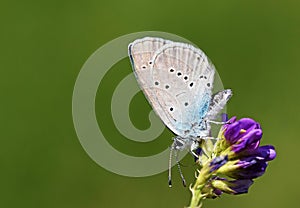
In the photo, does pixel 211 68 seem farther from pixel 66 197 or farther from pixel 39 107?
pixel 39 107

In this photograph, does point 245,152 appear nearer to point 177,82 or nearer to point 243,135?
point 243,135

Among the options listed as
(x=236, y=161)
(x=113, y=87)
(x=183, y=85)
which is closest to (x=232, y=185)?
(x=236, y=161)

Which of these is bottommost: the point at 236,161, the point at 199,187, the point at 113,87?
the point at 199,187

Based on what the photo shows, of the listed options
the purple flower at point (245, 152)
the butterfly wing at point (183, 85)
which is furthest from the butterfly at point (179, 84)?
the purple flower at point (245, 152)

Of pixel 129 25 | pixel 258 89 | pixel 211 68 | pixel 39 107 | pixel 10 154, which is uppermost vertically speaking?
pixel 129 25

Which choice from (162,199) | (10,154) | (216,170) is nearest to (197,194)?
(216,170)

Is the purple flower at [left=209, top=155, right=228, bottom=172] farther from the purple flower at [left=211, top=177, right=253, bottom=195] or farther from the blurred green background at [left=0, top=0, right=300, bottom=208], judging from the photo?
the blurred green background at [left=0, top=0, right=300, bottom=208]

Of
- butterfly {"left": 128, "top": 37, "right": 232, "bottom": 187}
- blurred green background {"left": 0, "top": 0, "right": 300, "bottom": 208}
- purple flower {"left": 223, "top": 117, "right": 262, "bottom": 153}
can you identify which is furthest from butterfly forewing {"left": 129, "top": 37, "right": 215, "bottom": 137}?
blurred green background {"left": 0, "top": 0, "right": 300, "bottom": 208}
